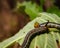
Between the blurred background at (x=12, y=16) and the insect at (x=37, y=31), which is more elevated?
the insect at (x=37, y=31)

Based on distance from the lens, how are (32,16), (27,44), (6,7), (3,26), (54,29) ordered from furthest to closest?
(6,7), (3,26), (32,16), (54,29), (27,44)

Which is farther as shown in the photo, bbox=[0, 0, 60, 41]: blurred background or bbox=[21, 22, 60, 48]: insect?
bbox=[0, 0, 60, 41]: blurred background

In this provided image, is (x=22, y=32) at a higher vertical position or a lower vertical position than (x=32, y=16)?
higher

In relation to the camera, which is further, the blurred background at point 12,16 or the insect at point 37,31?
the blurred background at point 12,16

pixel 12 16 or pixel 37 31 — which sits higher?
pixel 37 31

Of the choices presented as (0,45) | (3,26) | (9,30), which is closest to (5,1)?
(3,26)

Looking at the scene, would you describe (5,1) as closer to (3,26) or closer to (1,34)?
(3,26)

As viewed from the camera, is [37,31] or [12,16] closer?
[37,31]

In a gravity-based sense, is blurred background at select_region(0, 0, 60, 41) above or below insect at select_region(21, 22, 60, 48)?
below
